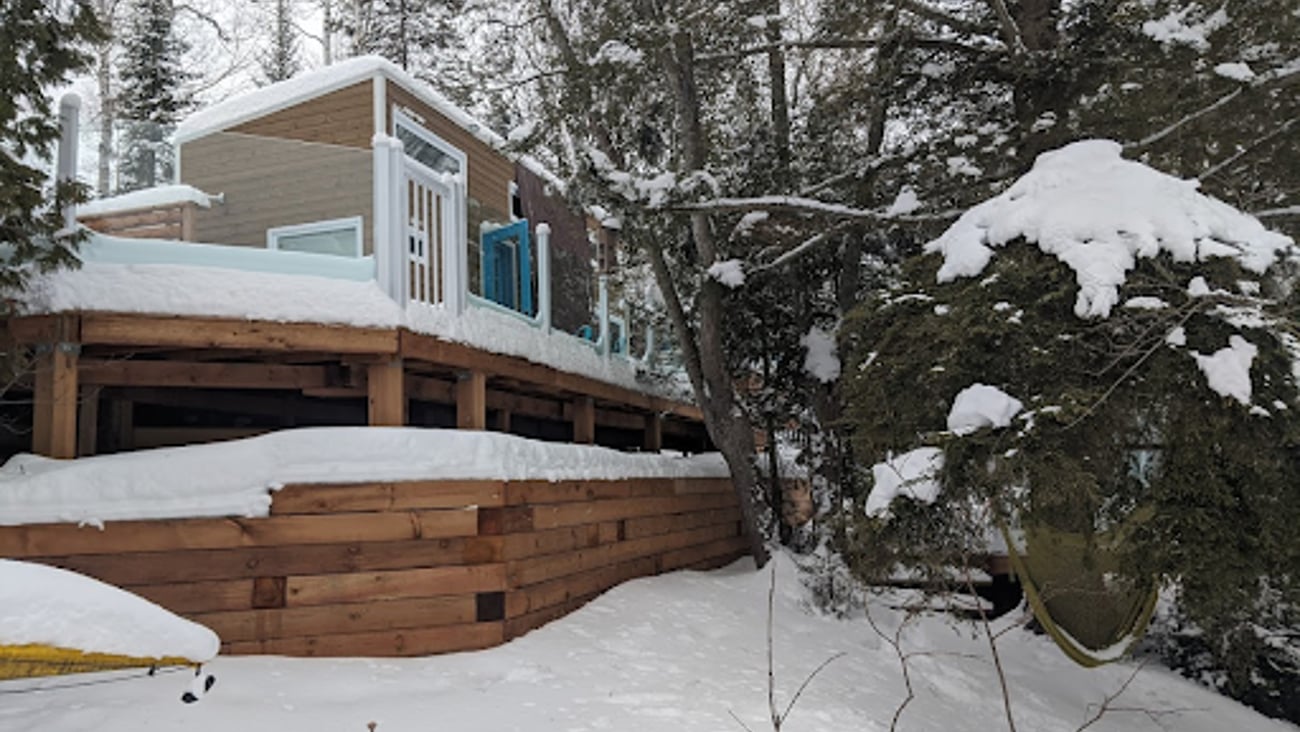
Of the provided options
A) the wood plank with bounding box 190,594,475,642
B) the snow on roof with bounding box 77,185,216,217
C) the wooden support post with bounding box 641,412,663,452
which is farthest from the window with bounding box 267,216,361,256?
the wooden support post with bounding box 641,412,663,452

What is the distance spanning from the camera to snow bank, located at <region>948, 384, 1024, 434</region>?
3350 mm

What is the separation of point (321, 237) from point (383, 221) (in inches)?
26.5

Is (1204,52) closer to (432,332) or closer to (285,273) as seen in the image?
(432,332)

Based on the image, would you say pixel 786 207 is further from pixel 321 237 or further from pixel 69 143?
pixel 69 143

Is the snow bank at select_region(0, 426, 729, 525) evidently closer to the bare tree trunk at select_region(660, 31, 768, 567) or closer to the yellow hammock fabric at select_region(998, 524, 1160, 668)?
the yellow hammock fabric at select_region(998, 524, 1160, 668)

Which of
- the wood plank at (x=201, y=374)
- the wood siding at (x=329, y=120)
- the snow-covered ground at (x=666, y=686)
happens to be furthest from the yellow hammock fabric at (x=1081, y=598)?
the wood siding at (x=329, y=120)

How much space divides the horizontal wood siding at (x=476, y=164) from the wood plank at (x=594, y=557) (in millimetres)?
2536

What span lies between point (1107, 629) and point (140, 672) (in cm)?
443

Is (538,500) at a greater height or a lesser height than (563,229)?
lesser

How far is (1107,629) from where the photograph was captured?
450 centimetres

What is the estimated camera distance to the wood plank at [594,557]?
14.2ft

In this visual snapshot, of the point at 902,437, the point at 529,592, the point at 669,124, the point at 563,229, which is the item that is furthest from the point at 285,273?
the point at 669,124

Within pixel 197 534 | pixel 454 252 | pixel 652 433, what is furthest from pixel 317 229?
pixel 652 433

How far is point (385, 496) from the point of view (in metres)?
3.95
